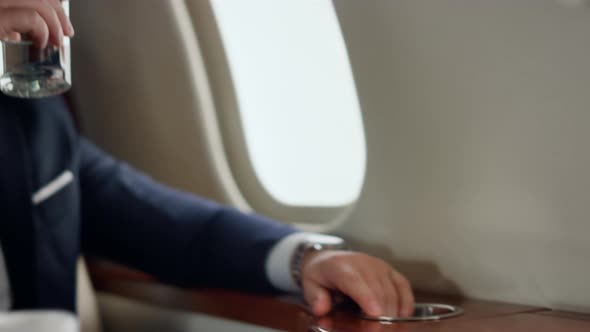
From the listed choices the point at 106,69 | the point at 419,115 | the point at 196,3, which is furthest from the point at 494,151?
the point at 106,69

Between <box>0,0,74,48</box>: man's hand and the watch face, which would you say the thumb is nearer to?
the watch face

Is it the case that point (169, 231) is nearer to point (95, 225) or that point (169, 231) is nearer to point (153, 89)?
point (95, 225)

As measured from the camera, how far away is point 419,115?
1048mm

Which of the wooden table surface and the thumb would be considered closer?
the wooden table surface

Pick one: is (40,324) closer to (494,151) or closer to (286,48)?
(494,151)

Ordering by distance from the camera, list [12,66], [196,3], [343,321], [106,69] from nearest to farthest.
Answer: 1. [12,66]
2. [343,321]
3. [196,3]
4. [106,69]

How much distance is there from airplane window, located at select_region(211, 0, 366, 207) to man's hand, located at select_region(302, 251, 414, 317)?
241 mm

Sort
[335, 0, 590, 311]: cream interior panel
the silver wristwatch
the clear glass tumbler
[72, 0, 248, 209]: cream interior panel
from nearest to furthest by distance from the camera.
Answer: the clear glass tumbler < [335, 0, 590, 311]: cream interior panel < the silver wristwatch < [72, 0, 248, 209]: cream interior panel

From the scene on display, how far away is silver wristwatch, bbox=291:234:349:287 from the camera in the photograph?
1.05 meters

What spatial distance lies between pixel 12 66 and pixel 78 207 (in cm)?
64

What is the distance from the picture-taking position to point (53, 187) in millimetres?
1314

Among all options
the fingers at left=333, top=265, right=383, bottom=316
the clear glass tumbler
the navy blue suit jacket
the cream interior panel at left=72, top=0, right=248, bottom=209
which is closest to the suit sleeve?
the navy blue suit jacket

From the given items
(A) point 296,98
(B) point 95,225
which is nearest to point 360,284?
(A) point 296,98

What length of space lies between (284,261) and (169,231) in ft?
0.90
